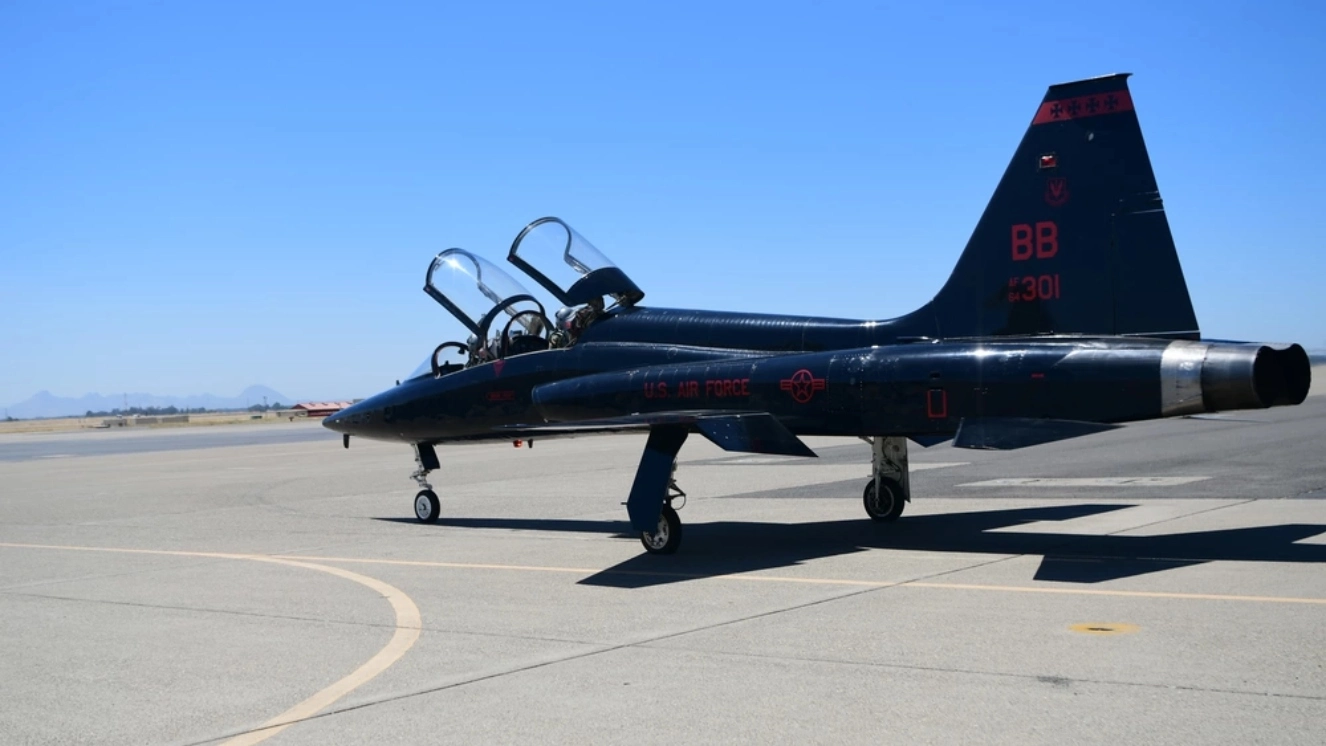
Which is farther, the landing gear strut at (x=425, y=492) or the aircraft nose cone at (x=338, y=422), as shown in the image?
the aircraft nose cone at (x=338, y=422)

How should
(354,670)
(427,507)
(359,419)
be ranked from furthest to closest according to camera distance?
(359,419), (427,507), (354,670)

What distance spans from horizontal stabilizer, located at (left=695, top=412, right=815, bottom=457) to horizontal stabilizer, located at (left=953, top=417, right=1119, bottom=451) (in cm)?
170

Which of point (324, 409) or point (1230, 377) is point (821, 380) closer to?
point (1230, 377)

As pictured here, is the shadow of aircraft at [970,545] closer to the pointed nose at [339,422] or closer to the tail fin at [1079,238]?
the tail fin at [1079,238]

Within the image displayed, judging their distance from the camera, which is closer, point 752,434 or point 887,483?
point 752,434

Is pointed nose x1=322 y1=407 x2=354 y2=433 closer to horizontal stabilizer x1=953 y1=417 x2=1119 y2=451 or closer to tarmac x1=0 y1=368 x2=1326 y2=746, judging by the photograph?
tarmac x1=0 y1=368 x2=1326 y2=746

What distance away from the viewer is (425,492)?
17.8 metres

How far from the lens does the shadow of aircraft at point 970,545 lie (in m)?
10.9

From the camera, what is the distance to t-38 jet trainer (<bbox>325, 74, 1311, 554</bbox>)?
10.9m

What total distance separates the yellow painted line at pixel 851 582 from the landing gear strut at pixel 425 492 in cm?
350

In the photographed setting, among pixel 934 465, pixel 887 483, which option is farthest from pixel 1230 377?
pixel 934 465

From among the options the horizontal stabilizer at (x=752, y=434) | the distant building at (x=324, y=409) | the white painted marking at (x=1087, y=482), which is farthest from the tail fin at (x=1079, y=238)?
the distant building at (x=324, y=409)

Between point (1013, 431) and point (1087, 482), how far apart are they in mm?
8664

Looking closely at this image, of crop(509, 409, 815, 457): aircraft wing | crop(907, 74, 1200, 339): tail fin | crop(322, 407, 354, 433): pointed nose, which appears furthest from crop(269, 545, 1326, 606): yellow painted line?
crop(322, 407, 354, 433): pointed nose
